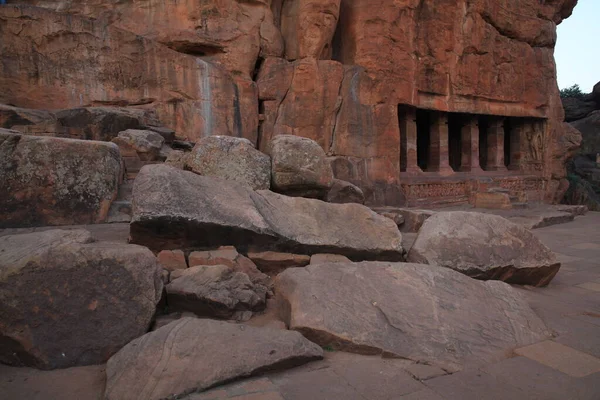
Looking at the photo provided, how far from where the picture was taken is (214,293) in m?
2.57

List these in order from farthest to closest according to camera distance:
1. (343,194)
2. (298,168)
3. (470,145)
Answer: (470,145) → (343,194) → (298,168)

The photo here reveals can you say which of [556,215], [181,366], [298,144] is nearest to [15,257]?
[181,366]

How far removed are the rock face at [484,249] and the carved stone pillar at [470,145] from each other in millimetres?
11099

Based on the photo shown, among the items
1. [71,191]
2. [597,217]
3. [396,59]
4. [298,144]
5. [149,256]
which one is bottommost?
[597,217]

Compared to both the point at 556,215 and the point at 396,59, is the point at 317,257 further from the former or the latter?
the point at 396,59

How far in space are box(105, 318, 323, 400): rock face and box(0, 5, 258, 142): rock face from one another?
6758 mm

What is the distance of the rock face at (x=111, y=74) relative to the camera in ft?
23.8

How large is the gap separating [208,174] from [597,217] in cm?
1045

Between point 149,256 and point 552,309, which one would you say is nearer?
point 149,256

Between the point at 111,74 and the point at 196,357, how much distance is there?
24.8 ft

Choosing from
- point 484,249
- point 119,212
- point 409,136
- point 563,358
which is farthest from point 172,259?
point 409,136

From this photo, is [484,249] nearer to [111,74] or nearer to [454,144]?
[111,74]

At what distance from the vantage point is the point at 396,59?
1042 cm

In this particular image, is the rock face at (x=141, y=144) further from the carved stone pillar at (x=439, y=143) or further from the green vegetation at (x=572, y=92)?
the green vegetation at (x=572, y=92)
